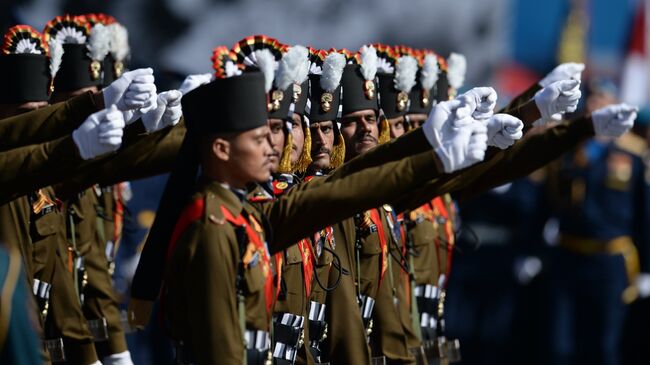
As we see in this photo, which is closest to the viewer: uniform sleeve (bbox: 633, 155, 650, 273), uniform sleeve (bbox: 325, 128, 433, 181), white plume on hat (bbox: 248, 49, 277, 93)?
uniform sleeve (bbox: 325, 128, 433, 181)

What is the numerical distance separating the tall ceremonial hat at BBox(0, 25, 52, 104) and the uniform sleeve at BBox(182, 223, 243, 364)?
2.36 m

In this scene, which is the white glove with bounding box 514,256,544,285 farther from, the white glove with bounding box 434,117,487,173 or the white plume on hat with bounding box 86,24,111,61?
the white glove with bounding box 434,117,487,173

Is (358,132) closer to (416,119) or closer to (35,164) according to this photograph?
(416,119)

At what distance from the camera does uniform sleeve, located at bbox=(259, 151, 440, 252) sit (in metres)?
6.20

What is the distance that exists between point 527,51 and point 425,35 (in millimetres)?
1938

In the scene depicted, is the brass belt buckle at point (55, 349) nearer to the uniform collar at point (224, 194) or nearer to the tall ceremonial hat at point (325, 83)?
the tall ceremonial hat at point (325, 83)

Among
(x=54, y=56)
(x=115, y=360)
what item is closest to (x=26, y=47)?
(x=54, y=56)

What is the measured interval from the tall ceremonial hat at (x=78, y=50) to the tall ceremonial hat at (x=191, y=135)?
3144 mm

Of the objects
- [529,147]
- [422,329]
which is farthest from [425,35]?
[529,147]

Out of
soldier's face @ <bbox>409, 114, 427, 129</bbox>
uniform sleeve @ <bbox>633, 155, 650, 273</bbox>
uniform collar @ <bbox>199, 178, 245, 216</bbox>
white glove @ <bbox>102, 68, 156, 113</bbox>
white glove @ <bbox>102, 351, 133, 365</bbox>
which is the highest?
white glove @ <bbox>102, 68, 156, 113</bbox>

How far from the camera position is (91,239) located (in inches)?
384

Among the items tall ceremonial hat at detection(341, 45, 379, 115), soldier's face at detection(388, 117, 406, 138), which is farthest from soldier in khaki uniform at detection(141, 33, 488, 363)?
soldier's face at detection(388, 117, 406, 138)

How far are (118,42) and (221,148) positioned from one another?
376 cm

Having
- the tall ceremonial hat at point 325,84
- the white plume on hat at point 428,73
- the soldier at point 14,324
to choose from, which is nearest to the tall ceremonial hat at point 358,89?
the tall ceremonial hat at point 325,84
